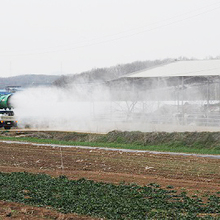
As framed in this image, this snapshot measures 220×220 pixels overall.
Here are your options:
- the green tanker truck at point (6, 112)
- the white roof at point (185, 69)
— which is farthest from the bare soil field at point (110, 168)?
the green tanker truck at point (6, 112)

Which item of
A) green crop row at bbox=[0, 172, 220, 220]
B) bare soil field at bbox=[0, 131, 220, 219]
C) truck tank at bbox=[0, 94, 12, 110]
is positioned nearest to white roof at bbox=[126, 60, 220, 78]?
truck tank at bbox=[0, 94, 12, 110]

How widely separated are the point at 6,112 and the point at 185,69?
774 inches

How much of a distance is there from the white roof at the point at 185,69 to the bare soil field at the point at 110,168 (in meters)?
17.1

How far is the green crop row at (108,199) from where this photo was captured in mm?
11742

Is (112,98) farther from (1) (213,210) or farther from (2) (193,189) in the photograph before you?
(1) (213,210)

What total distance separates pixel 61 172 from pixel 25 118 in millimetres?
33275

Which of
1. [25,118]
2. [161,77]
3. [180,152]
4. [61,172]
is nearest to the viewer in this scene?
[61,172]

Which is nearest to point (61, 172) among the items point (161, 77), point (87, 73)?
point (161, 77)

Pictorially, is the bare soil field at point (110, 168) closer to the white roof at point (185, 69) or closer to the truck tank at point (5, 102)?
the white roof at point (185, 69)

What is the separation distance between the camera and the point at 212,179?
17.7 m

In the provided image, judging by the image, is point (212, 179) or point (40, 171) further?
point (40, 171)

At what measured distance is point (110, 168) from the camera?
21250 mm

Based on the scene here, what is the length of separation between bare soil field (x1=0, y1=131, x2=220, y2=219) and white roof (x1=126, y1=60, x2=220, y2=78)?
56.1ft

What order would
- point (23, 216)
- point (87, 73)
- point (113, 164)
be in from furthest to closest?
point (87, 73), point (113, 164), point (23, 216)
